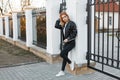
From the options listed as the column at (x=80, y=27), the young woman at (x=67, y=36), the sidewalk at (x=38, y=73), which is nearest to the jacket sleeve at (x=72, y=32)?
the young woman at (x=67, y=36)

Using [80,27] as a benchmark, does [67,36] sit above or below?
below

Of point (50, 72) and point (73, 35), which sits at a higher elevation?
point (73, 35)

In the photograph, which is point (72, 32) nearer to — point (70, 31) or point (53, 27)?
point (70, 31)

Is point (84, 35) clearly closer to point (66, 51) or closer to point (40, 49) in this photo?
point (66, 51)

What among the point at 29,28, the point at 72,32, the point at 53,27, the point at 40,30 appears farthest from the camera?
the point at 29,28

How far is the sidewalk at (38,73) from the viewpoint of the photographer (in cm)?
750

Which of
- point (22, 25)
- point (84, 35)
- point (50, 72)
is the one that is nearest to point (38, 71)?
point (50, 72)

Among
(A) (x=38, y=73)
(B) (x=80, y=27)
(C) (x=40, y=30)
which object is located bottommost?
(A) (x=38, y=73)

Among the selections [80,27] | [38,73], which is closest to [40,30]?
[38,73]

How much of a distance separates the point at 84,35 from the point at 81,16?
21.9 inches

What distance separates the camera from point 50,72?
8227 mm

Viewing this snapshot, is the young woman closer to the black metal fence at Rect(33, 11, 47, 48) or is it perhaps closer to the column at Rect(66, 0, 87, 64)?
the column at Rect(66, 0, 87, 64)

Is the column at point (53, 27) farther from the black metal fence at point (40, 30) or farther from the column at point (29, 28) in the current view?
the column at point (29, 28)

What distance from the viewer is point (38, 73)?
816 centimetres
